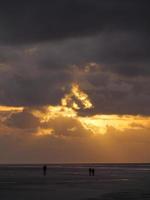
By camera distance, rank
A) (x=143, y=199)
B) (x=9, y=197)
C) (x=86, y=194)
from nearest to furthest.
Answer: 1. (x=143, y=199)
2. (x=9, y=197)
3. (x=86, y=194)

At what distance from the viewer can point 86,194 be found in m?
47.7

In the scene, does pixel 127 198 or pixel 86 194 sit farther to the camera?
pixel 86 194

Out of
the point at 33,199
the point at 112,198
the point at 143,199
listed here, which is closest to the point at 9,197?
the point at 33,199

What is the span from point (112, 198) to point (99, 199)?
146cm

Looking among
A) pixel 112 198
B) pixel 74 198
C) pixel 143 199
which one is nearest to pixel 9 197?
pixel 74 198

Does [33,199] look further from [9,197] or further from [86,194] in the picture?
[86,194]

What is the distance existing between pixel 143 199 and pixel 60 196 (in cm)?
843

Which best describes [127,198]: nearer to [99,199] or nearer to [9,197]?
[99,199]

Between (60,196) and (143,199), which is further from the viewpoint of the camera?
(60,196)

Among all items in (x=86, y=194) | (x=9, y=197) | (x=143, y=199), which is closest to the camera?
Answer: (x=143, y=199)

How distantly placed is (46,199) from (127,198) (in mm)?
7068

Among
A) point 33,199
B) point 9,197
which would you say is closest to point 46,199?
point 33,199

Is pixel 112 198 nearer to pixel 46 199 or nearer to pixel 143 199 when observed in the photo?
pixel 143 199

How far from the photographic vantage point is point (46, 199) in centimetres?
4269
